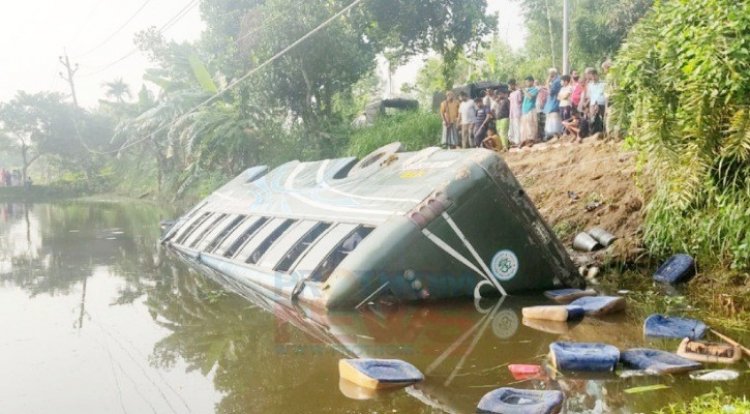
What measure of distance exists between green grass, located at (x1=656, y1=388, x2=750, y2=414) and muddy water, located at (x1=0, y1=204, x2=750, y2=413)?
17 cm

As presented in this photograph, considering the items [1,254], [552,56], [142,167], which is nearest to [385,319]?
[1,254]

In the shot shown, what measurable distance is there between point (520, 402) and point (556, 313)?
276 cm

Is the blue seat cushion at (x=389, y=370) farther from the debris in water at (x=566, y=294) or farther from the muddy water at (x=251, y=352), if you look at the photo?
the debris in water at (x=566, y=294)

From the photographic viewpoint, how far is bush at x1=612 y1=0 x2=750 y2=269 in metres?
7.33

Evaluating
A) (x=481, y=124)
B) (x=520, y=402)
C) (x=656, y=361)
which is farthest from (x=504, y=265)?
(x=481, y=124)

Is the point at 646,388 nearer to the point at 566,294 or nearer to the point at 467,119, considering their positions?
the point at 566,294

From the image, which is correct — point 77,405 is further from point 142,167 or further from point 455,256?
point 142,167

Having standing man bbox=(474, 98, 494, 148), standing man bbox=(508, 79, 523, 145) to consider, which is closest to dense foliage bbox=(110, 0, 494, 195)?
standing man bbox=(474, 98, 494, 148)

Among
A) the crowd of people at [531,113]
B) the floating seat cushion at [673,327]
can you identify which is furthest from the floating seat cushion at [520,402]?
the crowd of people at [531,113]

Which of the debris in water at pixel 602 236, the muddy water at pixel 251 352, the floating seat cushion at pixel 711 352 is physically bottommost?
the muddy water at pixel 251 352

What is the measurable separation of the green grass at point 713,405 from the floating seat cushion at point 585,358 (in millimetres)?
852

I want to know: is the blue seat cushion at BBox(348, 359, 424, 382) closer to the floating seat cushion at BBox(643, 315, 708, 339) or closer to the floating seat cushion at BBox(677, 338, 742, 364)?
the floating seat cushion at BBox(677, 338, 742, 364)

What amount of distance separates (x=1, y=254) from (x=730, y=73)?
1639cm

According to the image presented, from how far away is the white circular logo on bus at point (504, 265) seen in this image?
8.62m
